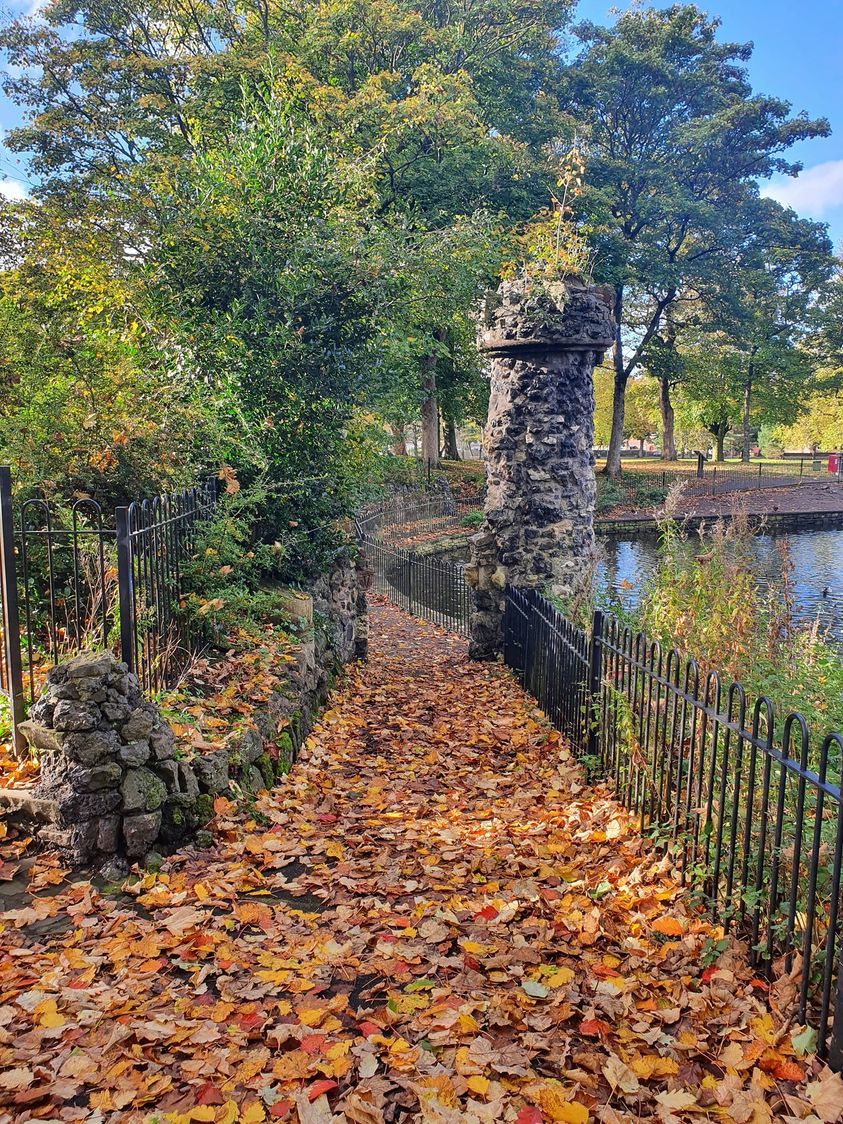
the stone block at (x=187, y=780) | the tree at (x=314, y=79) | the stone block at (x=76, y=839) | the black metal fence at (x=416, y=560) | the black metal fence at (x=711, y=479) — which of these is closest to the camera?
the stone block at (x=76, y=839)

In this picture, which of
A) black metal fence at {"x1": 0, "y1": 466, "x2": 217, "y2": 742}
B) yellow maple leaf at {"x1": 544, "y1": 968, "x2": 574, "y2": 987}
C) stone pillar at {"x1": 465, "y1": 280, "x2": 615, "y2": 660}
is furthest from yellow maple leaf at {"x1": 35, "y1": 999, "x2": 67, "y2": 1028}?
stone pillar at {"x1": 465, "y1": 280, "x2": 615, "y2": 660}

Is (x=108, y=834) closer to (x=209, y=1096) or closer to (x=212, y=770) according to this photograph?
(x=212, y=770)

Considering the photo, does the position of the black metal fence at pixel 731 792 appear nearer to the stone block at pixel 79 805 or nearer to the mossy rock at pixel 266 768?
the mossy rock at pixel 266 768

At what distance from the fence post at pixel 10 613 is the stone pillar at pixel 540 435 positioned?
19.9ft

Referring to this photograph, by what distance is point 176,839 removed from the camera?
3.80 m

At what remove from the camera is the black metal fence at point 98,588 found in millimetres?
4090

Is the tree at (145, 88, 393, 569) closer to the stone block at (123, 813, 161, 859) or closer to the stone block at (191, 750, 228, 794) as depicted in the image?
the stone block at (191, 750, 228, 794)

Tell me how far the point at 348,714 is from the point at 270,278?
165 inches

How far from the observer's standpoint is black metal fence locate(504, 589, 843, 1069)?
2594 millimetres

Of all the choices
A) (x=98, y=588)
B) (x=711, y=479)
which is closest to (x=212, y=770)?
(x=98, y=588)

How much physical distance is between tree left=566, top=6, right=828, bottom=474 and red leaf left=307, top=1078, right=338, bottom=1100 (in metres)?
27.8

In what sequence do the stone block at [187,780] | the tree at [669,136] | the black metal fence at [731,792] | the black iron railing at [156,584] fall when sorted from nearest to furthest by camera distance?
the black metal fence at [731,792]
the stone block at [187,780]
the black iron railing at [156,584]
the tree at [669,136]

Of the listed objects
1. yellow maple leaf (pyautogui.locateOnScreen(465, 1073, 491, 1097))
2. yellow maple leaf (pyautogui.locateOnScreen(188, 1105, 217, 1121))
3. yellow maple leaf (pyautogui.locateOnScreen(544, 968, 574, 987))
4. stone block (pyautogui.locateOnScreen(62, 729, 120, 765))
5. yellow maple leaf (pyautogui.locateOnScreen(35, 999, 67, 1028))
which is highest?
stone block (pyautogui.locateOnScreen(62, 729, 120, 765))

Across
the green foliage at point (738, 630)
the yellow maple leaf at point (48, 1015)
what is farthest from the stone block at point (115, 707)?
the green foliage at point (738, 630)
